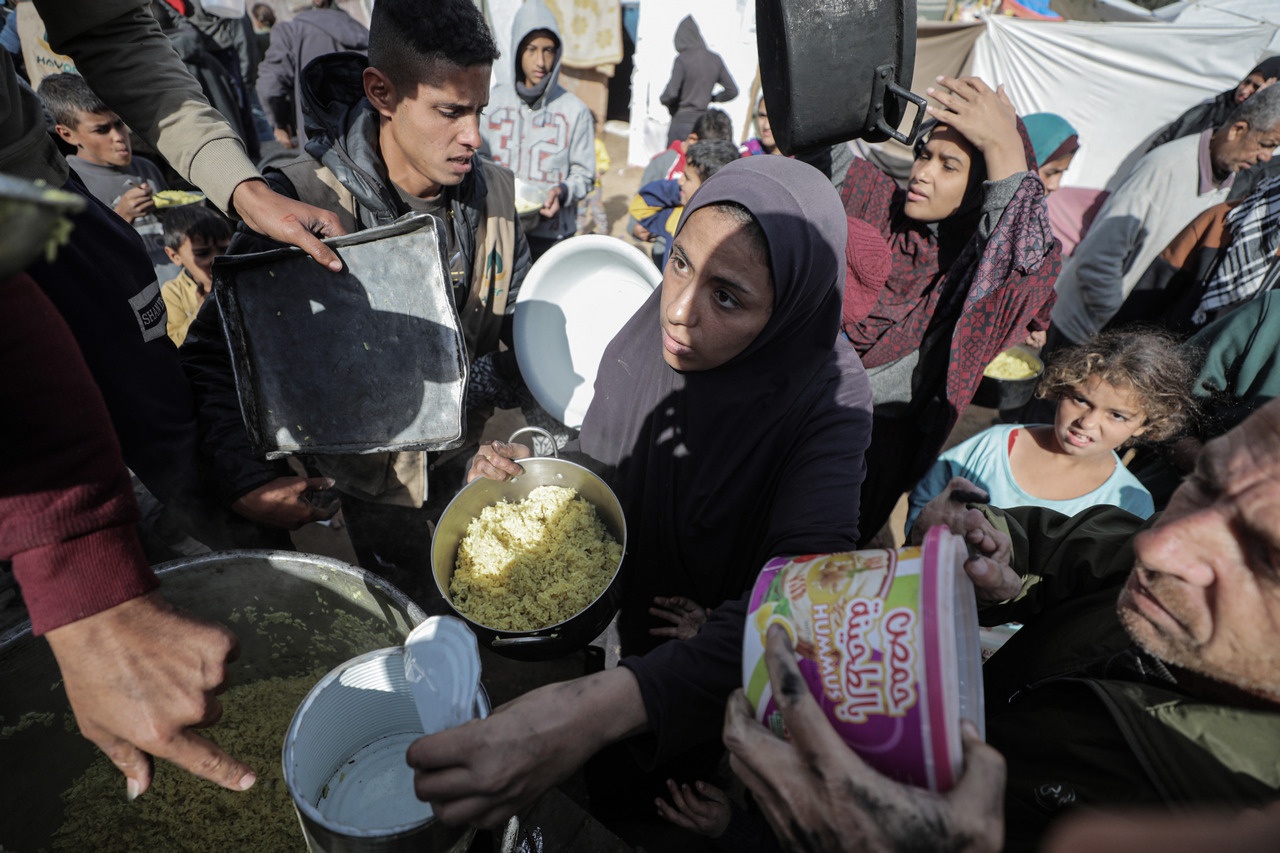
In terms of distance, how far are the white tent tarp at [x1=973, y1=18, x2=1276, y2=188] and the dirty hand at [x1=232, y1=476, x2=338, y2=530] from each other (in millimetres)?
9593

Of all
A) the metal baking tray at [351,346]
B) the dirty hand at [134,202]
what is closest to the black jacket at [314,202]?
the metal baking tray at [351,346]

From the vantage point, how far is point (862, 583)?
0.99m

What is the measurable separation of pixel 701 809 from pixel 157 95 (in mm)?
3070

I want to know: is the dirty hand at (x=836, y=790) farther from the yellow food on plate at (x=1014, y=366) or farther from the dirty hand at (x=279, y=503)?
the yellow food on plate at (x=1014, y=366)

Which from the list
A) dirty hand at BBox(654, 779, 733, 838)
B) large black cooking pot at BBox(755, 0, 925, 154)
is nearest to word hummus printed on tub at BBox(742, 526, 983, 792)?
dirty hand at BBox(654, 779, 733, 838)

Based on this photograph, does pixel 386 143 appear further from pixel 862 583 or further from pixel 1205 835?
pixel 1205 835

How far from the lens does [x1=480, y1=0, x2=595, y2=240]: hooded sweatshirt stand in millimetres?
5148

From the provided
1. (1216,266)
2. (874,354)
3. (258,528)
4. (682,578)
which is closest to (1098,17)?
(1216,266)

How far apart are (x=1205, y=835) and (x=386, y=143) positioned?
3024 mm

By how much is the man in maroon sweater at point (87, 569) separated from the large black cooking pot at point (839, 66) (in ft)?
7.74

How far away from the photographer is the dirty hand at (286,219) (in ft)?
5.93

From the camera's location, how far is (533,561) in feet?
6.31

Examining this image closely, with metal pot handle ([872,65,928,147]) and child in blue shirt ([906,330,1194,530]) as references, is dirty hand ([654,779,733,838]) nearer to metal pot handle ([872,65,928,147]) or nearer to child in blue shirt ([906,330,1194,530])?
child in blue shirt ([906,330,1194,530])

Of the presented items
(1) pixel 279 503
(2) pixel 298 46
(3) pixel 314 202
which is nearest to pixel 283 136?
(2) pixel 298 46
